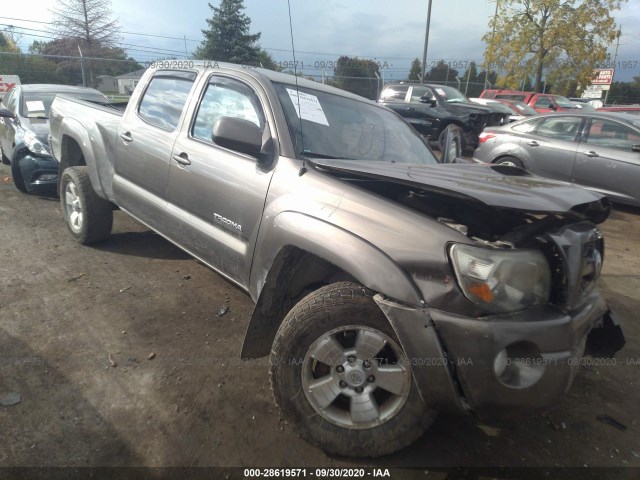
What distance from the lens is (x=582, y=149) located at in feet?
23.5

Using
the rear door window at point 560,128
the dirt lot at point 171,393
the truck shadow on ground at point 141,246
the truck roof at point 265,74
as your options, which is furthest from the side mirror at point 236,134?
the rear door window at point 560,128

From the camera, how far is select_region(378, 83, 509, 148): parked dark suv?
452 inches

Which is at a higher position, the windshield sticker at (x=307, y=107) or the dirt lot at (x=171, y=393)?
the windshield sticker at (x=307, y=107)

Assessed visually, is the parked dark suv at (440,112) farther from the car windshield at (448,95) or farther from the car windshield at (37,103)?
the car windshield at (37,103)

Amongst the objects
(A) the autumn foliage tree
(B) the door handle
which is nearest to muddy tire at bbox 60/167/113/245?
(B) the door handle

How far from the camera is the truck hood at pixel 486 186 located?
196cm

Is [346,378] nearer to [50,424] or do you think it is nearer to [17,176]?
[50,424]

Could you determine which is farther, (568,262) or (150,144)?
(150,144)

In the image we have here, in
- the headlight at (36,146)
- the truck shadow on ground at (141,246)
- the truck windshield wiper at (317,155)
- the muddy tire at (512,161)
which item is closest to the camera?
the truck windshield wiper at (317,155)

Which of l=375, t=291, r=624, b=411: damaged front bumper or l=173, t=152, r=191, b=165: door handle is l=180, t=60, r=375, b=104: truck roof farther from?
l=375, t=291, r=624, b=411: damaged front bumper

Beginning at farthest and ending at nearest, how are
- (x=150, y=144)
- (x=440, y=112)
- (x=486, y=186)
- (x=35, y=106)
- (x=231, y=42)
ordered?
(x=231, y=42) → (x=440, y=112) → (x=35, y=106) → (x=150, y=144) → (x=486, y=186)

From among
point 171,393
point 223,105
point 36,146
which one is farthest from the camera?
point 36,146

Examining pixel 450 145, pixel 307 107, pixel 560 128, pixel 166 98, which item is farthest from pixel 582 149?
pixel 166 98

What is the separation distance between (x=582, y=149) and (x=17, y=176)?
8279 millimetres
